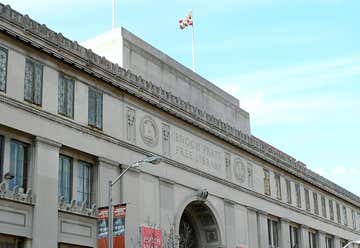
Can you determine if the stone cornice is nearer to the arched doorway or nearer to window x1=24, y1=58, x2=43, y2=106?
window x1=24, y1=58, x2=43, y2=106

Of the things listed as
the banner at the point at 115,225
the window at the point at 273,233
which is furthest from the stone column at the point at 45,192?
the window at the point at 273,233

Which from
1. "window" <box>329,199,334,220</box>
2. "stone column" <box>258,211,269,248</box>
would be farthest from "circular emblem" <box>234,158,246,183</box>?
"window" <box>329,199,334,220</box>

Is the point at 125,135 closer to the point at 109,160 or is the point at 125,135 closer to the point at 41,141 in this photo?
the point at 109,160

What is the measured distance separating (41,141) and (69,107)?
306 centimetres

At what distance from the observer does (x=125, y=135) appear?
122 feet

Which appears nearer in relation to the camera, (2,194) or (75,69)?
(2,194)

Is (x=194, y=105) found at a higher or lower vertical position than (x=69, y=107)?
higher

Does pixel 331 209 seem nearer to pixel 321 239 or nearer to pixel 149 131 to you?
pixel 321 239

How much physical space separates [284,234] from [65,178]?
26.2 m

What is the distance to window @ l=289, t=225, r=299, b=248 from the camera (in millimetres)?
55719

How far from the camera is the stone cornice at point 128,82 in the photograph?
3102cm

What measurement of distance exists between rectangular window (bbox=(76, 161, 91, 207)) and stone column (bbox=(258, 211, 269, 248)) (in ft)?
63.4

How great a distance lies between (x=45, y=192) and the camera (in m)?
30.6

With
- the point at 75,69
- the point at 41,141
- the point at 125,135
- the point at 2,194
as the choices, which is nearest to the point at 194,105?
the point at 125,135
